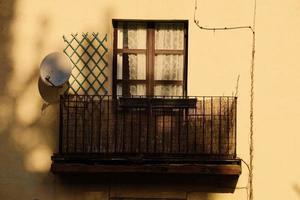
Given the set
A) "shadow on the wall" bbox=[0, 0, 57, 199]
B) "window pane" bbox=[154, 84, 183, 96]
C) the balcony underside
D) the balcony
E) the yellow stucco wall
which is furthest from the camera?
"window pane" bbox=[154, 84, 183, 96]

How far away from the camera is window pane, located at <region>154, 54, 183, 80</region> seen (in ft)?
37.3

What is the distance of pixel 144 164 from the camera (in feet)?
34.5

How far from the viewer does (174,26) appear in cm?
1141

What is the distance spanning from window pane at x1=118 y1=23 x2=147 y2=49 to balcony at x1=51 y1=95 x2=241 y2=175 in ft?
3.48

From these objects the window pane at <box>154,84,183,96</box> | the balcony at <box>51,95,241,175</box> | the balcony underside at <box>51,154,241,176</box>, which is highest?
the window pane at <box>154,84,183,96</box>

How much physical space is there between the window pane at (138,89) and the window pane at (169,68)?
0.28m

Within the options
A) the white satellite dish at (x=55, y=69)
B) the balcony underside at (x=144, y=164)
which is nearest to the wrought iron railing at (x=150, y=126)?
the balcony underside at (x=144, y=164)

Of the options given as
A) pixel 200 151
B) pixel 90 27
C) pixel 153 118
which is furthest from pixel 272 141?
pixel 90 27

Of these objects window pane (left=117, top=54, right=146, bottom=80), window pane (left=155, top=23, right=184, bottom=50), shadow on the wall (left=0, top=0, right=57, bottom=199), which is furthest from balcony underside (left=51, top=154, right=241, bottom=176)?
window pane (left=155, top=23, right=184, bottom=50)

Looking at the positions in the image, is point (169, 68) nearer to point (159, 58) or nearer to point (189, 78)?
point (159, 58)

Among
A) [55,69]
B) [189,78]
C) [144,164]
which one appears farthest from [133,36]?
[144,164]

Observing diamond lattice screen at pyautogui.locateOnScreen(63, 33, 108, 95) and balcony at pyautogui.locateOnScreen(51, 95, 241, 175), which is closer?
balcony at pyautogui.locateOnScreen(51, 95, 241, 175)

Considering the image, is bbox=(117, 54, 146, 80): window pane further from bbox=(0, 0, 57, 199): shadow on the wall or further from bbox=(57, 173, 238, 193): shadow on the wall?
bbox=(57, 173, 238, 193): shadow on the wall

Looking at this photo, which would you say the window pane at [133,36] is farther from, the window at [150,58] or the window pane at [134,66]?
the window pane at [134,66]
